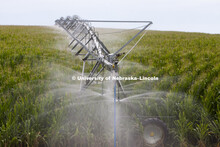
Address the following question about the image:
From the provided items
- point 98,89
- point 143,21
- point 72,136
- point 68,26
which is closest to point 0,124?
point 72,136

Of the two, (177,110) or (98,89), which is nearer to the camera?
(177,110)

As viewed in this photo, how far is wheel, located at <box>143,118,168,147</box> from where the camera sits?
2.79 meters

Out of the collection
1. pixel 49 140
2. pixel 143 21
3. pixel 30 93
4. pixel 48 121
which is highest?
pixel 143 21

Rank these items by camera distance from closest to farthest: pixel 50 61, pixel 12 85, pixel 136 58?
1. pixel 12 85
2. pixel 50 61
3. pixel 136 58

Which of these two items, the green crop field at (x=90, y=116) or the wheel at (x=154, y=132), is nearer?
the wheel at (x=154, y=132)

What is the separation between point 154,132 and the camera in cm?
289

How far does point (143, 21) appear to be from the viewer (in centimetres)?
320

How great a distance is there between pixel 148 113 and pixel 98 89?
1462mm

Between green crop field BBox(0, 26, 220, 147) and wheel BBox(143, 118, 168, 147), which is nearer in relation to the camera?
wheel BBox(143, 118, 168, 147)

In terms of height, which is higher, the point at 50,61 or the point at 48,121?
the point at 50,61

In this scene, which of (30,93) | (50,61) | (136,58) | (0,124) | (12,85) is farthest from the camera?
(136,58)

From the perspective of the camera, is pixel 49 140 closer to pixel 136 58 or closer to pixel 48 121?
pixel 48 121

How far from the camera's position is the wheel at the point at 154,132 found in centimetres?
279

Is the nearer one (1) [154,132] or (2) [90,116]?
(1) [154,132]
